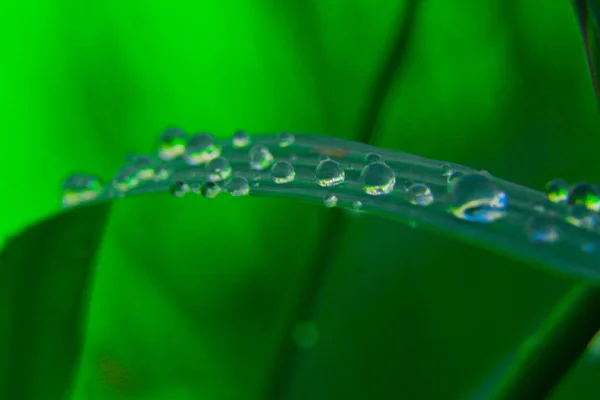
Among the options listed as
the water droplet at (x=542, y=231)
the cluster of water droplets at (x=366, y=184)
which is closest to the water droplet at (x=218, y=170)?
the cluster of water droplets at (x=366, y=184)

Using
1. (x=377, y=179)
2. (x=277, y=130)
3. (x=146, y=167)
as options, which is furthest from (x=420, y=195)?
(x=277, y=130)

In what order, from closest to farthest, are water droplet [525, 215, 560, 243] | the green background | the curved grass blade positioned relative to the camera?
1. water droplet [525, 215, 560, 243]
2. the curved grass blade
3. the green background

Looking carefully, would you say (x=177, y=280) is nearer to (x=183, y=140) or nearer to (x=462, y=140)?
(x=183, y=140)

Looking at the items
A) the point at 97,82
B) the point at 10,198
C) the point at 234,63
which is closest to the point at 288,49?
the point at 234,63

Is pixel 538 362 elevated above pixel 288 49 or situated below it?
below

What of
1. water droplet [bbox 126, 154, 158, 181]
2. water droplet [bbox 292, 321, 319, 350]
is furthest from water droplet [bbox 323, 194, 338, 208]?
water droplet [bbox 292, 321, 319, 350]

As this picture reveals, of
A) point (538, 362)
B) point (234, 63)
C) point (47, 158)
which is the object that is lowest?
point (538, 362)

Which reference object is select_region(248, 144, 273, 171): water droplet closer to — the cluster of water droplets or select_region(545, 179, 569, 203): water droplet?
the cluster of water droplets
